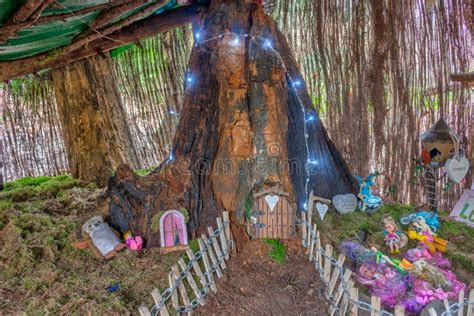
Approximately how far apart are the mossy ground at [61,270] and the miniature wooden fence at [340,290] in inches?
34.3

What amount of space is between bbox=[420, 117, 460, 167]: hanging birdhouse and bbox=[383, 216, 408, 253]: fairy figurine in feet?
1.74

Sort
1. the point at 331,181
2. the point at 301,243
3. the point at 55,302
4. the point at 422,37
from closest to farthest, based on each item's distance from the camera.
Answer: the point at 55,302, the point at 301,243, the point at 331,181, the point at 422,37

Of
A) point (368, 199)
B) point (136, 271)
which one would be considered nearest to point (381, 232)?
point (368, 199)

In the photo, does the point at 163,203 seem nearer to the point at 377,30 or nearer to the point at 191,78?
the point at 191,78

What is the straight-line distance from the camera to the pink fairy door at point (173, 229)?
91.4 inches

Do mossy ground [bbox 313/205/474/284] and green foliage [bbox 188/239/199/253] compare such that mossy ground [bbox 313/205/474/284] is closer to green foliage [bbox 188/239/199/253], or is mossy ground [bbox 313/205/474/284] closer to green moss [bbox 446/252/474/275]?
green moss [bbox 446/252/474/275]

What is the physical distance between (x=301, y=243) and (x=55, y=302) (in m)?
1.50

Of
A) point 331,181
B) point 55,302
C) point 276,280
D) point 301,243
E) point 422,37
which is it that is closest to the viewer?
point 55,302

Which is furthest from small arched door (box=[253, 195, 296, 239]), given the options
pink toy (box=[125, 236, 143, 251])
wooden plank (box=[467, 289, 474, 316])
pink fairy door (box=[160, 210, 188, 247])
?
wooden plank (box=[467, 289, 474, 316])

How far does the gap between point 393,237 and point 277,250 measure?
77 centimetres

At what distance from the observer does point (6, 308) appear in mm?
1916

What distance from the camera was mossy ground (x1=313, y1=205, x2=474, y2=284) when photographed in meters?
2.24

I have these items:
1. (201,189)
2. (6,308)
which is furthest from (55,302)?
(201,189)

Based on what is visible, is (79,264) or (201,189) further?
(201,189)
